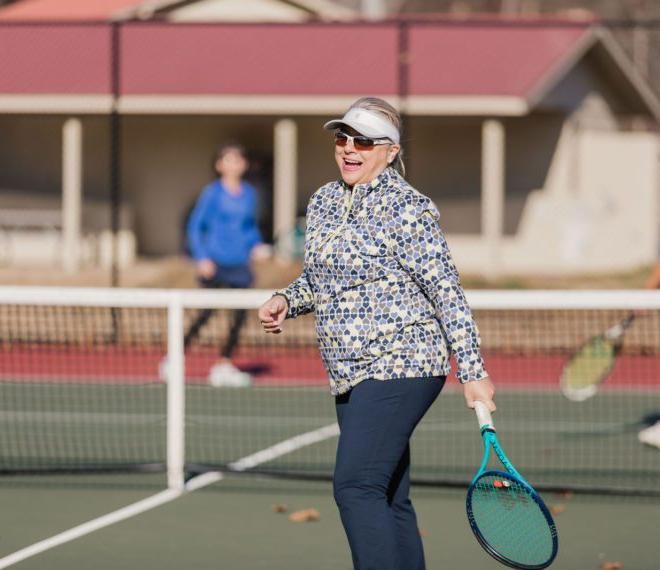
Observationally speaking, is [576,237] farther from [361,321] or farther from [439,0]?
[439,0]

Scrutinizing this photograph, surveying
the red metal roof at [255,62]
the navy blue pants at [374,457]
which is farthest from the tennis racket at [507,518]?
the red metal roof at [255,62]

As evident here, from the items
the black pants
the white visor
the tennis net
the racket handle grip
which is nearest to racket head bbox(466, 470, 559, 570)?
the racket handle grip

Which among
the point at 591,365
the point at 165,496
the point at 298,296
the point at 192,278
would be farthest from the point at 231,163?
the point at 192,278

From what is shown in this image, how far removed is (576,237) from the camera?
28531mm

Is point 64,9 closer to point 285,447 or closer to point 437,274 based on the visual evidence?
point 285,447

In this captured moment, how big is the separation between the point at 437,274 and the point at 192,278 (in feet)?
60.3

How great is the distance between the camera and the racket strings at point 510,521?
202 inches

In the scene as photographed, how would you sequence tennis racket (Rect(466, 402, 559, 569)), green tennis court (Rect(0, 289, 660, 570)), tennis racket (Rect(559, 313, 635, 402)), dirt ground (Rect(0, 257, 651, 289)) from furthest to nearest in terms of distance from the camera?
dirt ground (Rect(0, 257, 651, 289)) → tennis racket (Rect(559, 313, 635, 402)) → green tennis court (Rect(0, 289, 660, 570)) → tennis racket (Rect(466, 402, 559, 569))

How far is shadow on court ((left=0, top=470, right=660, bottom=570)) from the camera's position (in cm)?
703

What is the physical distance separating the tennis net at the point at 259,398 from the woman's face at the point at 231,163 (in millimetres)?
1072

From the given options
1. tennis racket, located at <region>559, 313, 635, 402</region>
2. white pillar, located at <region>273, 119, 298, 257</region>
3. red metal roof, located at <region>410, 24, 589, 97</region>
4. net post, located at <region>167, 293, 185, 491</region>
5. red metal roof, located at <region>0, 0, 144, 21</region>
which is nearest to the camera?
net post, located at <region>167, 293, 185, 491</region>

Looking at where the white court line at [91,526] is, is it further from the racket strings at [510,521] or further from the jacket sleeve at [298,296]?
the racket strings at [510,521]

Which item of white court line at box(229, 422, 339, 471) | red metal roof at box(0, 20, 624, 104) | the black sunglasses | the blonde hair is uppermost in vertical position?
red metal roof at box(0, 20, 624, 104)

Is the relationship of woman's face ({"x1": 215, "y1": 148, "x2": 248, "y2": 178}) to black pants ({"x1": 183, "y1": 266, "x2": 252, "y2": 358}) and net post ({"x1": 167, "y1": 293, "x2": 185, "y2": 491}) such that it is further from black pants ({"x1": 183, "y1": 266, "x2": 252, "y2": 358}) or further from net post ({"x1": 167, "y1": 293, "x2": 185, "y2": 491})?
net post ({"x1": 167, "y1": 293, "x2": 185, "y2": 491})
